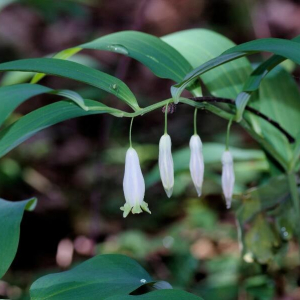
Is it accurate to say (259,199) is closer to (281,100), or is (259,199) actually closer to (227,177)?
(281,100)

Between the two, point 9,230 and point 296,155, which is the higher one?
point 296,155

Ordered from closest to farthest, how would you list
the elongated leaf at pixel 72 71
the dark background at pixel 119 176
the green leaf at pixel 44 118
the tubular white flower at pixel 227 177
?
the elongated leaf at pixel 72 71 → the green leaf at pixel 44 118 → the tubular white flower at pixel 227 177 → the dark background at pixel 119 176

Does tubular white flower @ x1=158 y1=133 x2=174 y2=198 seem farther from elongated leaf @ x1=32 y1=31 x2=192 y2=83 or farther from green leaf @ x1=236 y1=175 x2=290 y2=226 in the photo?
green leaf @ x1=236 y1=175 x2=290 y2=226

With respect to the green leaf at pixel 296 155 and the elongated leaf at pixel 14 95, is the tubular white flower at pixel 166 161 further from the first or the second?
the green leaf at pixel 296 155

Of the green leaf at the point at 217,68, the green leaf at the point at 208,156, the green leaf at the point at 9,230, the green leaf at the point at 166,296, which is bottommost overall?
the green leaf at the point at 166,296

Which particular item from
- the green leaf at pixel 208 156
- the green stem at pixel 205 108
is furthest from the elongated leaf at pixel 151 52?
the green leaf at pixel 208 156

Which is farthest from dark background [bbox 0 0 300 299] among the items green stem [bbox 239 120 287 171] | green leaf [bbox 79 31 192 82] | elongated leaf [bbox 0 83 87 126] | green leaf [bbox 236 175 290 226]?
elongated leaf [bbox 0 83 87 126]

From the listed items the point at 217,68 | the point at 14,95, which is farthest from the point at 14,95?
the point at 217,68
